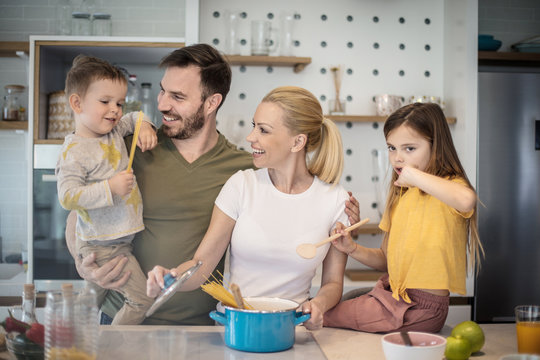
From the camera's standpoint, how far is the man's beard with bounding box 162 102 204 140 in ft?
6.27

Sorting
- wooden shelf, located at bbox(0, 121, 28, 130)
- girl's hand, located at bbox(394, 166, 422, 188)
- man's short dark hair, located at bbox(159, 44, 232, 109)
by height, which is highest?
man's short dark hair, located at bbox(159, 44, 232, 109)

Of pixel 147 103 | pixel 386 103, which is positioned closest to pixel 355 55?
pixel 386 103

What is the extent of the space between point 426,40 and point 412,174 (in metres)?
2.50

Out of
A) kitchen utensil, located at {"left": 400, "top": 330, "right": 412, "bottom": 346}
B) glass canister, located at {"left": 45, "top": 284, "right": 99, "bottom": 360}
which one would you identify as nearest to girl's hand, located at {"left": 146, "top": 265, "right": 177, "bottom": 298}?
glass canister, located at {"left": 45, "top": 284, "right": 99, "bottom": 360}

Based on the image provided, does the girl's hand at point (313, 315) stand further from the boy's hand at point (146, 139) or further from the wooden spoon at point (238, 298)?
the boy's hand at point (146, 139)

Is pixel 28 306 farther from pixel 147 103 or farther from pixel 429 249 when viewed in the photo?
pixel 147 103

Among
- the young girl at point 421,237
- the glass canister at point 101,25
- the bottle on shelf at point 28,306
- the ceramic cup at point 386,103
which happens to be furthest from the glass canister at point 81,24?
the bottle on shelf at point 28,306

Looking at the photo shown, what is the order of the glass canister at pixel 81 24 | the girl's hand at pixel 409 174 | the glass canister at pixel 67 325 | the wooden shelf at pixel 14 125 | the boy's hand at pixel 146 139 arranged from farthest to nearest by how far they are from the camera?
the wooden shelf at pixel 14 125, the glass canister at pixel 81 24, the boy's hand at pixel 146 139, the girl's hand at pixel 409 174, the glass canister at pixel 67 325

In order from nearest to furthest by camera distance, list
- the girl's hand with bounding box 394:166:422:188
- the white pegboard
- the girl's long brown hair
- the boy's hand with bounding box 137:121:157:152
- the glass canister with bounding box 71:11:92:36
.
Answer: the girl's hand with bounding box 394:166:422:188 → the girl's long brown hair → the boy's hand with bounding box 137:121:157:152 → the glass canister with bounding box 71:11:92:36 → the white pegboard

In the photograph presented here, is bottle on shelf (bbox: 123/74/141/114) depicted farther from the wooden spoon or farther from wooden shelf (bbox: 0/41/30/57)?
the wooden spoon

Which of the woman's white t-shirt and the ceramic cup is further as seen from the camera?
the ceramic cup

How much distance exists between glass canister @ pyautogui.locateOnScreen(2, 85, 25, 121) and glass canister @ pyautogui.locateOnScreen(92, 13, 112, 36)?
691 millimetres

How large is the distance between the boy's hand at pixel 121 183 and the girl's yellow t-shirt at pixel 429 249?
80 centimetres

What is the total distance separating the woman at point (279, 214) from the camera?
1.72 meters
